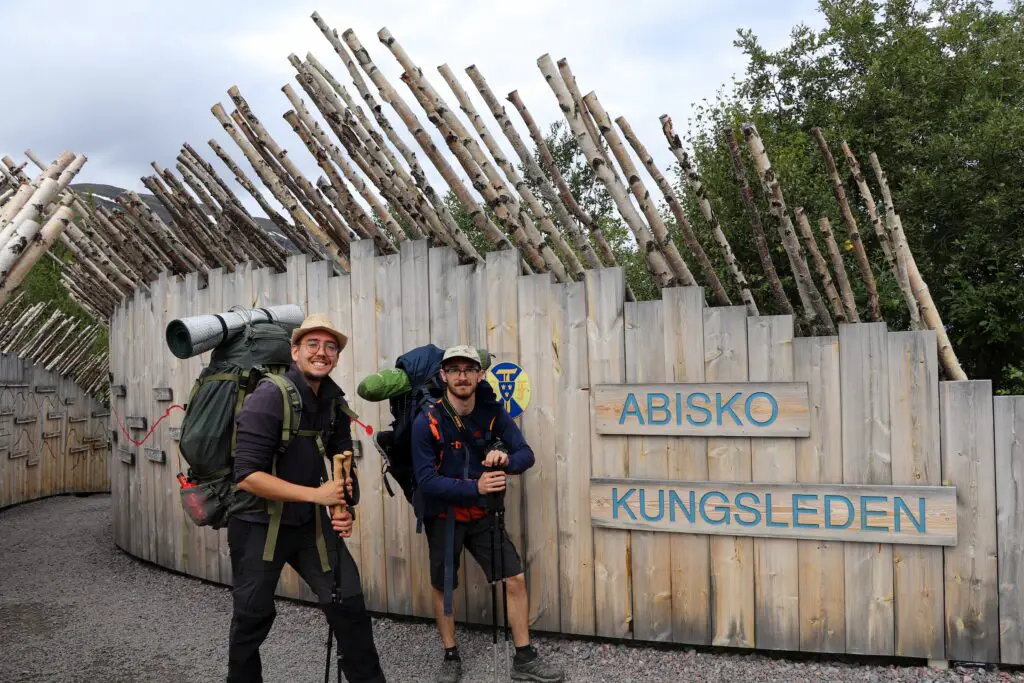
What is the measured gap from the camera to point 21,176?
7.25 meters

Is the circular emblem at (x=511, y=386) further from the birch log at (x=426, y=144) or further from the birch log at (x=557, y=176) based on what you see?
the birch log at (x=557, y=176)

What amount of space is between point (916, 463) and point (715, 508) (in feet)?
3.06

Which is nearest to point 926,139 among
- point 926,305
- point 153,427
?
point 926,305

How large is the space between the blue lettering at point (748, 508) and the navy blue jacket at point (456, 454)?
3.47 feet

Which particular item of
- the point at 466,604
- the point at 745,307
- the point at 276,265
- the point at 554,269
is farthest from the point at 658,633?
the point at 276,265

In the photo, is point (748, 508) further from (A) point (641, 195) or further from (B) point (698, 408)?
(A) point (641, 195)

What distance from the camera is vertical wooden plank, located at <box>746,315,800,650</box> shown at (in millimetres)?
3719

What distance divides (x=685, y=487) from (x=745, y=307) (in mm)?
941

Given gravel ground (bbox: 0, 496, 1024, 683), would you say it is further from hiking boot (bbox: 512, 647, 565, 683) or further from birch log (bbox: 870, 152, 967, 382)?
birch log (bbox: 870, 152, 967, 382)

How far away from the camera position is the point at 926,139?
14461 millimetres

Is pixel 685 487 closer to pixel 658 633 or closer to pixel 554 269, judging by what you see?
pixel 658 633

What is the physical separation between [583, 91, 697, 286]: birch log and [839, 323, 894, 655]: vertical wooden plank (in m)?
0.84

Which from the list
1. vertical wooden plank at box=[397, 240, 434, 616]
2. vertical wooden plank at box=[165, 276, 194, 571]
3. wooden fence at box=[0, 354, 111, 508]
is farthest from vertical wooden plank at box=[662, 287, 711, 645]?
wooden fence at box=[0, 354, 111, 508]

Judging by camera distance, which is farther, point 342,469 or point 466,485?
point 466,485
